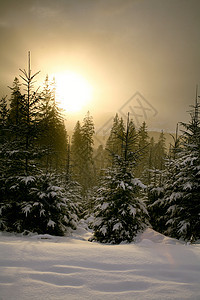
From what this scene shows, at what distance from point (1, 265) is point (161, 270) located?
8.67ft

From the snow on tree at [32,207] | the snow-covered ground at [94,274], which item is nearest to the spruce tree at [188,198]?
the snow-covered ground at [94,274]

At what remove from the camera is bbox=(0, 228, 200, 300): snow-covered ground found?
6.34ft

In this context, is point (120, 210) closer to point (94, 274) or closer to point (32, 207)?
point (32, 207)

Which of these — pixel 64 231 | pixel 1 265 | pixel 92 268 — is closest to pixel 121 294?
pixel 92 268

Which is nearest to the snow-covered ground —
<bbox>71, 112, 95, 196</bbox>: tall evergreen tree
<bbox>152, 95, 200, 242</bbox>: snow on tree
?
<bbox>152, 95, 200, 242</bbox>: snow on tree

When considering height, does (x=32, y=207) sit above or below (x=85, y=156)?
below

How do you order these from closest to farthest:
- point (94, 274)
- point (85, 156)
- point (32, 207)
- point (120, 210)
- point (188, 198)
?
point (94, 274) < point (32, 207) < point (120, 210) < point (188, 198) < point (85, 156)

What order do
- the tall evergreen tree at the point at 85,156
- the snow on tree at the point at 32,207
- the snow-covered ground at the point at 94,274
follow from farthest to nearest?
the tall evergreen tree at the point at 85,156 → the snow on tree at the point at 32,207 → the snow-covered ground at the point at 94,274

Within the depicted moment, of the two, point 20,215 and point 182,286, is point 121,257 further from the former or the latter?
point 20,215

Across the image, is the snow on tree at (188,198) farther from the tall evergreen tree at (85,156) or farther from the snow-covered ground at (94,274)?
the tall evergreen tree at (85,156)

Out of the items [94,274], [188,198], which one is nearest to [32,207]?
[94,274]

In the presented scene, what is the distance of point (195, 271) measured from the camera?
2.62m

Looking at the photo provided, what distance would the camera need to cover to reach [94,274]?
237 cm

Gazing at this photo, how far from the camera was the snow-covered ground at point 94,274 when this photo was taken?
1.93 meters
